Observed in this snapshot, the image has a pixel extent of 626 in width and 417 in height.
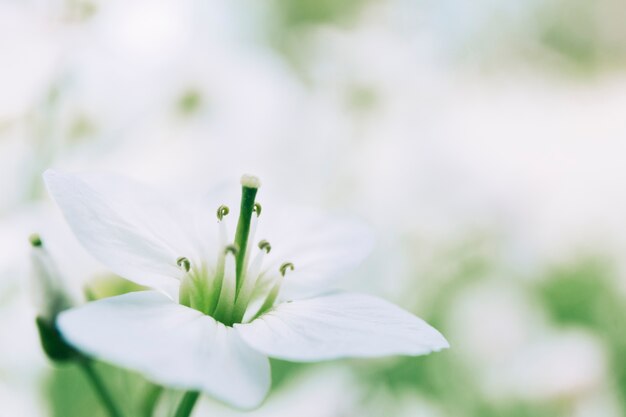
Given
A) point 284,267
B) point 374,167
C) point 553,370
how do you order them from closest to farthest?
point 284,267 < point 553,370 < point 374,167

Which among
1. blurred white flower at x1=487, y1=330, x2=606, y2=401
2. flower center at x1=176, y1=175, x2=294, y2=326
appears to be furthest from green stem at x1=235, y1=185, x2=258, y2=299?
blurred white flower at x1=487, y1=330, x2=606, y2=401

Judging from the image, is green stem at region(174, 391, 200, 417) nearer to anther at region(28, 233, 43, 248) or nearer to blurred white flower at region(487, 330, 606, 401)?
anther at region(28, 233, 43, 248)

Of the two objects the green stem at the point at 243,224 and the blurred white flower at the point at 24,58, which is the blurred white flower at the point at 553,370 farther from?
the blurred white flower at the point at 24,58

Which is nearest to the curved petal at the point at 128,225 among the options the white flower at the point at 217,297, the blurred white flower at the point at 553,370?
the white flower at the point at 217,297

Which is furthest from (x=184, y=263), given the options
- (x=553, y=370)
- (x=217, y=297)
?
(x=553, y=370)

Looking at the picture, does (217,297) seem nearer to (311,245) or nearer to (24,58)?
(311,245)

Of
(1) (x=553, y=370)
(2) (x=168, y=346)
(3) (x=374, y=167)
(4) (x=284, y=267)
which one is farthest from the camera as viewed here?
(3) (x=374, y=167)
